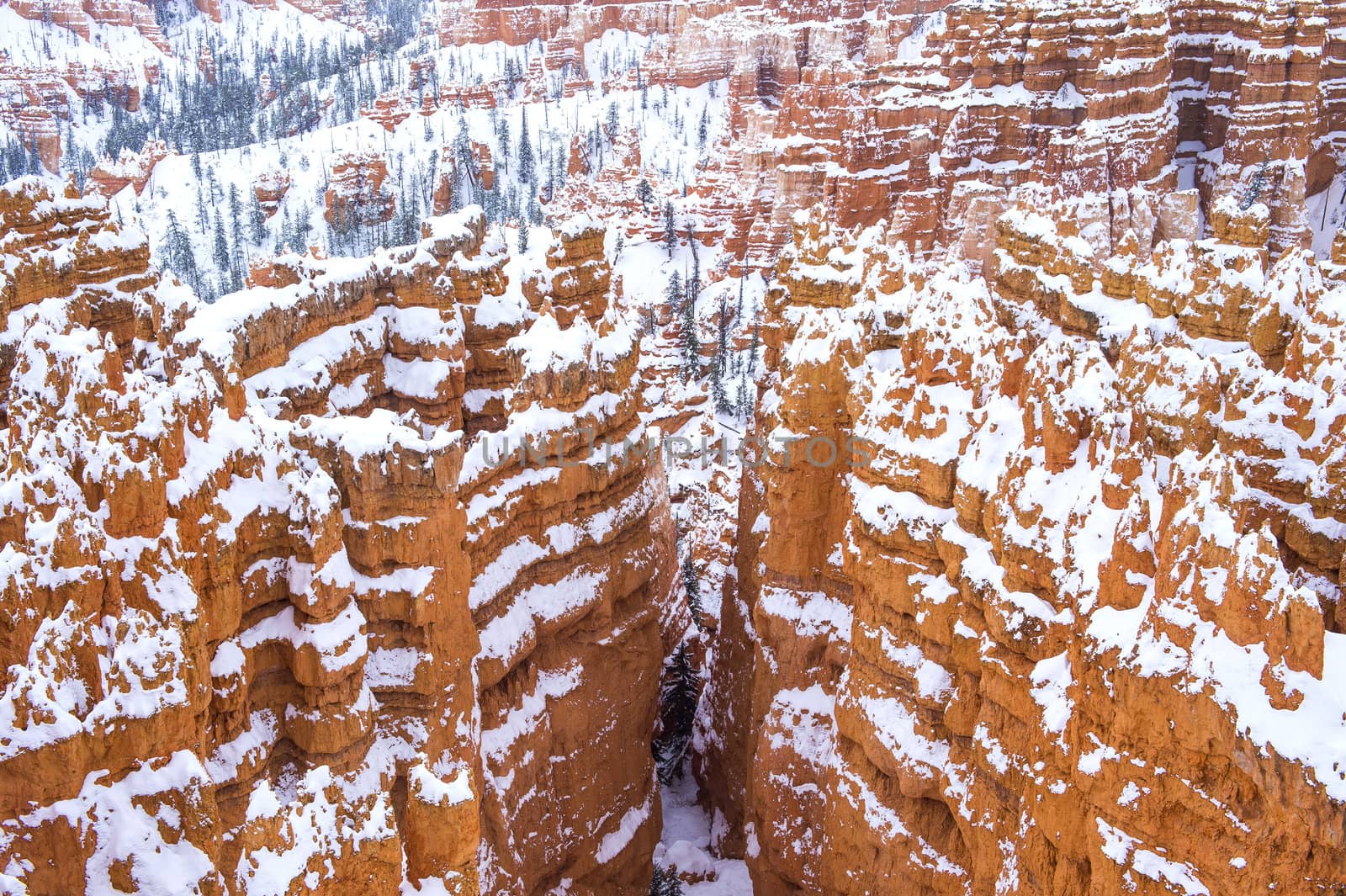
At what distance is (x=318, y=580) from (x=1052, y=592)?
686cm

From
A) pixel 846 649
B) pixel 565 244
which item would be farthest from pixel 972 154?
pixel 846 649

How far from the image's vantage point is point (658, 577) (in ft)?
57.6

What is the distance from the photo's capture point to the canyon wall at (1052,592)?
748cm

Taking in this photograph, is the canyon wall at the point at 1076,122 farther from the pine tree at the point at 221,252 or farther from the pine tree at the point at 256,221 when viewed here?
the pine tree at the point at 256,221

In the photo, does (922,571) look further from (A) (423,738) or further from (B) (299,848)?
(B) (299,848)

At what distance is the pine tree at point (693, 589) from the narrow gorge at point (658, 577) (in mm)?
240

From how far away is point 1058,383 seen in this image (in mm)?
10180

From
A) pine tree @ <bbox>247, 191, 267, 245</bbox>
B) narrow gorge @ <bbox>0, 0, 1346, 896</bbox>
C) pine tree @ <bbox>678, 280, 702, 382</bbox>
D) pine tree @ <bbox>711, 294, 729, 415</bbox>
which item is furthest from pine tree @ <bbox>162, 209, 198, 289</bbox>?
narrow gorge @ <bbox>0, 0, 1346, 896</bbox>

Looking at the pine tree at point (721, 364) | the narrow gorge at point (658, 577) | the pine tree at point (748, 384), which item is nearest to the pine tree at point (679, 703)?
the narrow gorge at point (658, 577)

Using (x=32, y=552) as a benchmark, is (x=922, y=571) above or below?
below

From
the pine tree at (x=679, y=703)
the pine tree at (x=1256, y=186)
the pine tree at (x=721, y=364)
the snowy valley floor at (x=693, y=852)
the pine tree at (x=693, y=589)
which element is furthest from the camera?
the pine tree at (x=721, y=364)

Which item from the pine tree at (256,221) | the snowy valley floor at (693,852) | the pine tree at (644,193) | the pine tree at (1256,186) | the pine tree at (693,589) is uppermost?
the pine tree at (1256,186)

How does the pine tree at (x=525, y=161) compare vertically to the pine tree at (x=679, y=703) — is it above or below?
above

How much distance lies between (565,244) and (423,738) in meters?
11.3
